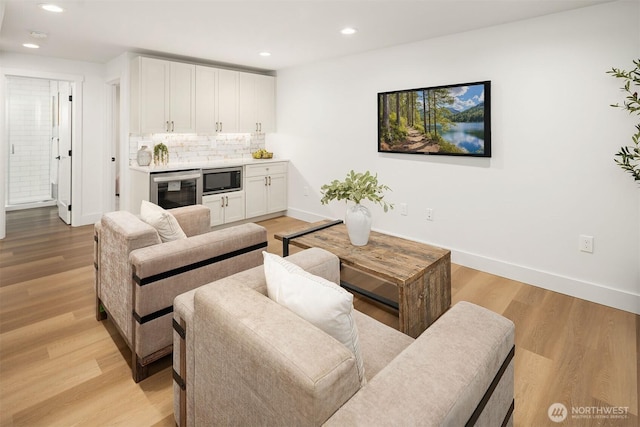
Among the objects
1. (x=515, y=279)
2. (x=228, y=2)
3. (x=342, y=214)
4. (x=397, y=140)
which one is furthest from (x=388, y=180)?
(x=228, y=2)

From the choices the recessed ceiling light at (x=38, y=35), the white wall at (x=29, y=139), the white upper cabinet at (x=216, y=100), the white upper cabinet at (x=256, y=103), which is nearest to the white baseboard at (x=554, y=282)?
the white upper cabinet at (x=256, y=103)

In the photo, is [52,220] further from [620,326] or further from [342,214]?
[620,326]

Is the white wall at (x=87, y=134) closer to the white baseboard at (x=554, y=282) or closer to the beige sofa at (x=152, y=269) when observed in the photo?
the beige sofa at (x=152, y=269)

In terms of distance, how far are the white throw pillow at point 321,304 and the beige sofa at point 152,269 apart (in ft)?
3.13

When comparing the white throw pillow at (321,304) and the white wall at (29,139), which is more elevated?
the white wall at (29,139)

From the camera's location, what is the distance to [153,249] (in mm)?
2061

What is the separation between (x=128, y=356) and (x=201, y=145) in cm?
386

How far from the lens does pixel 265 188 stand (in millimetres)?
5703

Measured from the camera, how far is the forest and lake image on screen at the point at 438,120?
142 inches

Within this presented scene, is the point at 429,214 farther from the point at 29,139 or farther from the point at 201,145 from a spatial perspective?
the point at 29,139

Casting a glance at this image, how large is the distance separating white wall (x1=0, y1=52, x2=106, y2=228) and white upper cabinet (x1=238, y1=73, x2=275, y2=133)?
78.0 inches

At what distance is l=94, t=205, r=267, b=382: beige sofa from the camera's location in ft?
6.59

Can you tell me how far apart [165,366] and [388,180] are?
10.6 ft

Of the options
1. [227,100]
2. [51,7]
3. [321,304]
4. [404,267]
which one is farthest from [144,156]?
[321,304]
